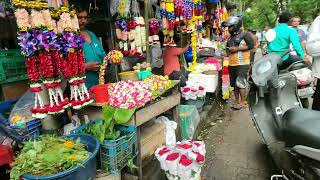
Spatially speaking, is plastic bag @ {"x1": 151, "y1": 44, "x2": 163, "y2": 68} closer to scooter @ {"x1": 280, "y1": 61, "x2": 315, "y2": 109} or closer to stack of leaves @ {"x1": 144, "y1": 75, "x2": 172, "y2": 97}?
stack of leaves @ {"x1": 144, "y1": 75, "x2": 172, "y2": 97}

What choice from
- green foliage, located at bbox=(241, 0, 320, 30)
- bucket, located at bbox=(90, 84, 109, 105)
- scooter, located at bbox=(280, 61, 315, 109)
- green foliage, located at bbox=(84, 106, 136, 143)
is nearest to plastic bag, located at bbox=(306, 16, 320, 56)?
scooter, located at bbox=(280, 61, 315, 109)

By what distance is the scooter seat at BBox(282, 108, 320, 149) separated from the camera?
245 cm

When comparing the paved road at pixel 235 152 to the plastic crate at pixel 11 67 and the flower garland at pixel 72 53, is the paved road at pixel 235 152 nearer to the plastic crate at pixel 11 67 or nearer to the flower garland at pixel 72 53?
the flower garland at pixel 72 53

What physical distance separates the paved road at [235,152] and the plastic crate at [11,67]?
9.88ft

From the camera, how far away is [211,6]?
10461 millimetres

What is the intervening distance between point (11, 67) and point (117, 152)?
1.97 meters

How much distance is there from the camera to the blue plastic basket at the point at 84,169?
6.98 ft

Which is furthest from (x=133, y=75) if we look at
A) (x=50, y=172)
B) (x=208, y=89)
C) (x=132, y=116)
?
(x=208, y=89)

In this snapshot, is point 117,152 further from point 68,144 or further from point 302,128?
point 302,128

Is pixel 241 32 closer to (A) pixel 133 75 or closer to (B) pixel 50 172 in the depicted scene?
(A) pixel 133 75

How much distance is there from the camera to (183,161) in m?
3.00

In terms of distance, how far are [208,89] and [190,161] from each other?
11.2 ft

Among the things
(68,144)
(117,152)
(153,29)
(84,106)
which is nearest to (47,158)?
(68,144)

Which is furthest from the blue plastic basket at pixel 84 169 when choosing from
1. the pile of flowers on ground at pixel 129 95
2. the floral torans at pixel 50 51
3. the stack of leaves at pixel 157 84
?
the stack of leaves at pixel 157 84
